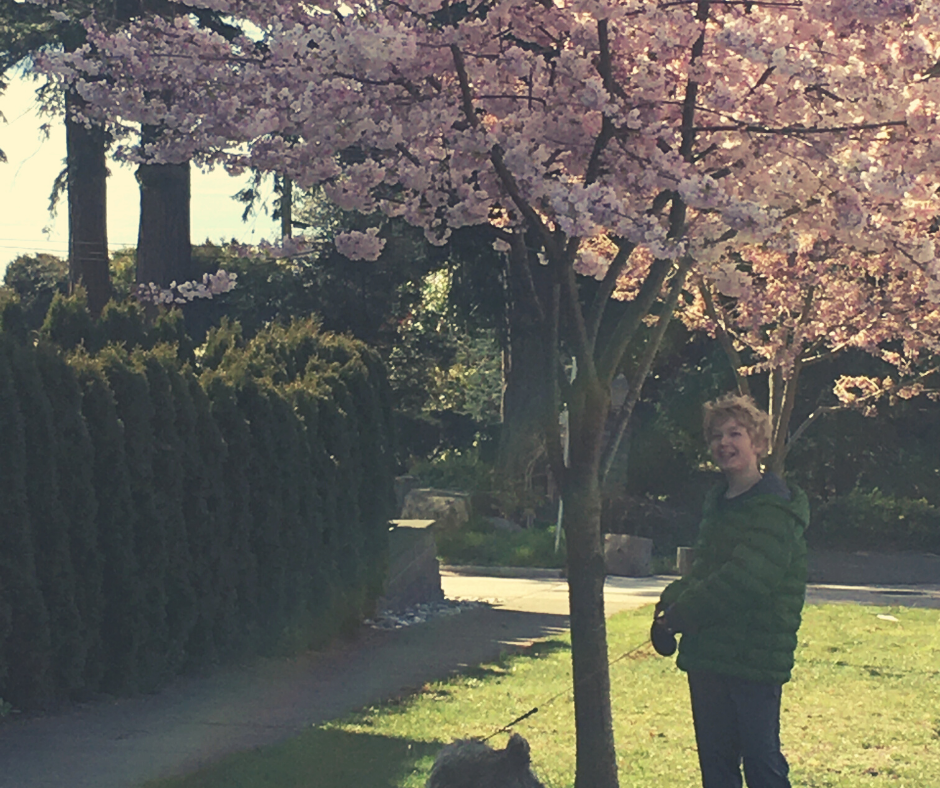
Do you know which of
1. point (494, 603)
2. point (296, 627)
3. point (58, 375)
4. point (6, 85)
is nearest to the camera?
point (58, 375)

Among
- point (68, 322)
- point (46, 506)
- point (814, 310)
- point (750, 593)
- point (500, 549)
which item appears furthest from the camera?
point (500, 549)

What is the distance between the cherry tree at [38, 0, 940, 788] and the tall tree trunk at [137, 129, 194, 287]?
1844cm

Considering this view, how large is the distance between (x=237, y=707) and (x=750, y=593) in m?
4.41

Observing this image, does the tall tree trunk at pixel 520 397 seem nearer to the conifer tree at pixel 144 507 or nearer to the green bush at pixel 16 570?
the conifer tree at pixel 144 507

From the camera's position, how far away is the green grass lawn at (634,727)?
22.1 ft

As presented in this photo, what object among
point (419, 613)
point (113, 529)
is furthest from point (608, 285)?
point (419, 613)

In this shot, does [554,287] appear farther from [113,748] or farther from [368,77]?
[113,748]

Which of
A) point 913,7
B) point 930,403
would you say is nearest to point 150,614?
point 913,7

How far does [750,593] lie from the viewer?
4.80m

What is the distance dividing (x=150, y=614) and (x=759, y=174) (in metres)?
4.62

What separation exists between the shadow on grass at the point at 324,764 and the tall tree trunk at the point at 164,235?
17.9m

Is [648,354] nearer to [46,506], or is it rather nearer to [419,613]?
[46,506]

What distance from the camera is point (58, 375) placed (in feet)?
26.3

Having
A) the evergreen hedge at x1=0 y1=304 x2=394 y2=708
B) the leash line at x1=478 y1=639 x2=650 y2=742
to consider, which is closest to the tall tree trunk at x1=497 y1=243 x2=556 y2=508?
the evergreen hedge at x1=0 y1=304 x2=394 y2=708
